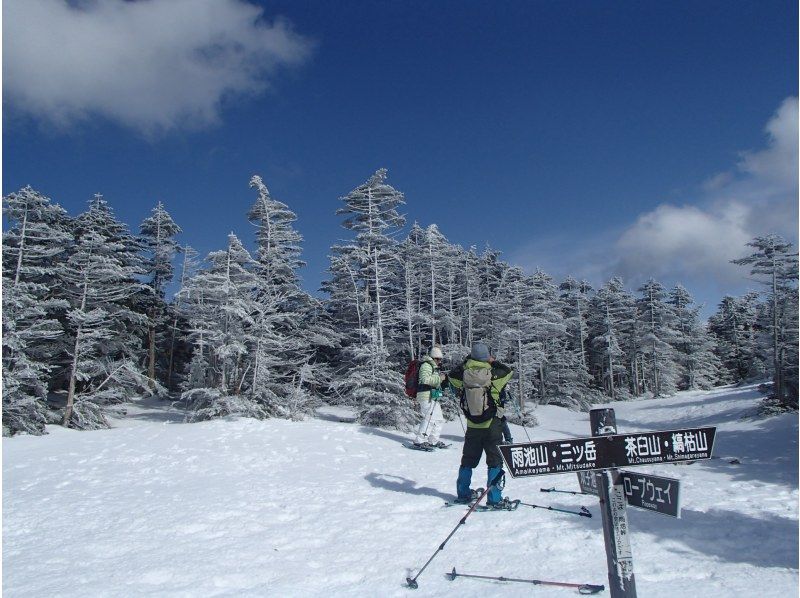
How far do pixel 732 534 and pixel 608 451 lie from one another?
13.3 ft

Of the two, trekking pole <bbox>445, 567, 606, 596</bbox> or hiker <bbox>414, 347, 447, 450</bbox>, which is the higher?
hiker <bbox>414, 347, 447, 450</bbox>

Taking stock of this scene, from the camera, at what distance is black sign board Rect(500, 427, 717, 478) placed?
3584mm

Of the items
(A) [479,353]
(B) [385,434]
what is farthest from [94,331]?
(A) [479,353]

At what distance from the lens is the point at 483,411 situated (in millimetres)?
7852

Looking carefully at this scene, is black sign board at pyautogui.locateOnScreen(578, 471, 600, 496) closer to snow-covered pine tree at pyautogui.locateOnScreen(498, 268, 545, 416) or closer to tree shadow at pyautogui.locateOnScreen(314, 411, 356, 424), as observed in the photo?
tree shadow at pyautogui.locateOnScreen(314, 411, 356, 424)

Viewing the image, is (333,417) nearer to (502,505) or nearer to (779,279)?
(502,505)

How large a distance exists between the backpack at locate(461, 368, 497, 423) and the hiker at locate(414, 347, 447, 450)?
13.6 ft

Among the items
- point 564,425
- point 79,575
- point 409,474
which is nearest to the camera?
point 79,575

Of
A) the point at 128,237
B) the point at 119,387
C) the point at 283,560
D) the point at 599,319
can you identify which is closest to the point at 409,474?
the point at 283,560

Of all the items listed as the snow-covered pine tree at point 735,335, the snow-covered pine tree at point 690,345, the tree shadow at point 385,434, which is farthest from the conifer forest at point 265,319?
the snow-covered pine tree at point 735,335

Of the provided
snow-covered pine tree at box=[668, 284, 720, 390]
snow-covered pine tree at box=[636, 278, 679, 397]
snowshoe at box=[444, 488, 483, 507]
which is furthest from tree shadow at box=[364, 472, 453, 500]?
snow-covered pine tree at box=[668, 284, 720, 390]

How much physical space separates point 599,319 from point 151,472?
4876 centimetres

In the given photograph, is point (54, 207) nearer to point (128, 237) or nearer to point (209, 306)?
point (128, 237)

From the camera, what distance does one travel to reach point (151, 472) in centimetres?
1090
